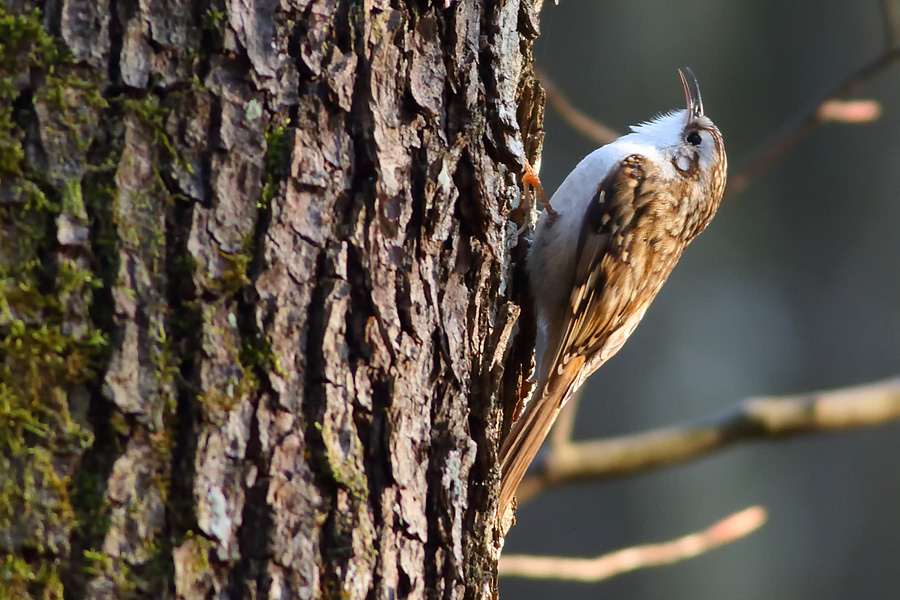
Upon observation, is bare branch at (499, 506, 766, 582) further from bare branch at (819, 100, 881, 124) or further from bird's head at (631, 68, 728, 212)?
bare branch at (819, 100, 881, 124)

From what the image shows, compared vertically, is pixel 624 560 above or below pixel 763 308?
below

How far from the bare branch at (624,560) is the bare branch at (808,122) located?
40.6 inches

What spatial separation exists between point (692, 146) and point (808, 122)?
48 centimetres

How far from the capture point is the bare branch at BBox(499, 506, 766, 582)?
253 centimetres

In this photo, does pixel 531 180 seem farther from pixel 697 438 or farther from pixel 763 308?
pixel 763 308

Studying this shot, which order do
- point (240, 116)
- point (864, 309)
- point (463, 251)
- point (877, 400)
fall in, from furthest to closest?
1. point (864, 309)
2. point (877, 400)
3. point (463, 251)
4. point (240, 116)

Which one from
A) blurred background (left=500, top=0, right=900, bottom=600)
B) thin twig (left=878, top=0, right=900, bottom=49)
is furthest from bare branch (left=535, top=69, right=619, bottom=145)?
blurred background (left=500, top=0, right=900, bottom=600)

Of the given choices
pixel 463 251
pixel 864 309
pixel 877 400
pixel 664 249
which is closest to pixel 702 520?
pixel 864 309

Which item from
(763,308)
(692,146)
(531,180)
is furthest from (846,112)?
(763,308)

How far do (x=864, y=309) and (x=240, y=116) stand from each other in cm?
658

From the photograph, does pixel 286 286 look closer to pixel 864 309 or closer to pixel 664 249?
pixel 664 249

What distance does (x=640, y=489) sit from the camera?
7.00 meters

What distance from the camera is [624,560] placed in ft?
8.50

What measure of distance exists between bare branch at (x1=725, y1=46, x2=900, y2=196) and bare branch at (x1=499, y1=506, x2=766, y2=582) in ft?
3.38
